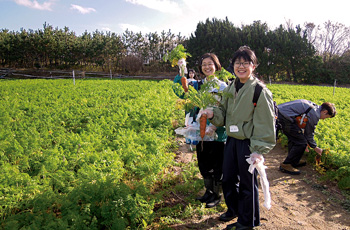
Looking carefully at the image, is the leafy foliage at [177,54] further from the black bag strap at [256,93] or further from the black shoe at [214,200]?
the black shoe at [214,200]

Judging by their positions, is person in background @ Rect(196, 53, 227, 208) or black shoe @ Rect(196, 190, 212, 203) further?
black shoe @ Rect(196, 190, 212, 203)

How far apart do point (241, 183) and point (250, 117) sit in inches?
32.0

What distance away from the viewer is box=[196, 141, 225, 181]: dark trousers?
353 cm

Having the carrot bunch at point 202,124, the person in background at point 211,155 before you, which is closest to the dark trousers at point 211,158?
the person in background at point 211,155

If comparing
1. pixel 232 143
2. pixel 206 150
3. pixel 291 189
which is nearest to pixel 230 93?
pixel 232 143

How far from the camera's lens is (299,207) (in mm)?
3820

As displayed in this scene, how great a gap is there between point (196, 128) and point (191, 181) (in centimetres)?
147

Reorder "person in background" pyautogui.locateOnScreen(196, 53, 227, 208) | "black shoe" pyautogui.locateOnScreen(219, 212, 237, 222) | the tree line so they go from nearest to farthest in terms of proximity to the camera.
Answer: "black shoe" pyautogui.locateOnScreen(219, 212, 237, 222) → "person in background" pyautogui.locateOnScreen(196, 53, 227, 208) → the tree line

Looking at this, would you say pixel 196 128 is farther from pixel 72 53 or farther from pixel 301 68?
pixel 72 53

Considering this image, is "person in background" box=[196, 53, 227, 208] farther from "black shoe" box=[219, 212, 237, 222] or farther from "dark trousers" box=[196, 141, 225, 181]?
"black shoe" box=[219, 212, 237, 222]

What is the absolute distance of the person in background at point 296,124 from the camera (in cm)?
461

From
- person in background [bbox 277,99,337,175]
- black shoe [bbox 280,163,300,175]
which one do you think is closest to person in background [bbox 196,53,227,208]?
person in background [bbox 277,99,337,175]

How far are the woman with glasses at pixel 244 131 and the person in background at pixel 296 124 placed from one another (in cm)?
210

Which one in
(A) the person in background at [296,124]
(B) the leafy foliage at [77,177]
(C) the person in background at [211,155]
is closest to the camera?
(B) the leafy foliage at [77,177]
